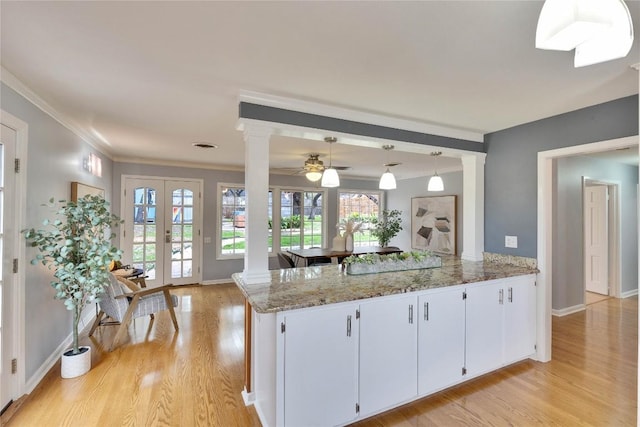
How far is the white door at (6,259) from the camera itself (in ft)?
6.56

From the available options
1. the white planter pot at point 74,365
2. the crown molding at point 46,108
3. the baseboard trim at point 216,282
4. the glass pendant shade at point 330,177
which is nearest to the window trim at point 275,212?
the baseboard trim at point 216,282

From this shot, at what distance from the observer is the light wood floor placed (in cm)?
204

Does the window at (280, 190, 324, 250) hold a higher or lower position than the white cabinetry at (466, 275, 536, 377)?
higher

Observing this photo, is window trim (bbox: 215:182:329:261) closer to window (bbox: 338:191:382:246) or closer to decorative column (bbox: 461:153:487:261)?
window (bbox: 338:191:382:246)

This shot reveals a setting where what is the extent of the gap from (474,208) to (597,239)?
3412 millimetres

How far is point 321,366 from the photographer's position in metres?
1.85

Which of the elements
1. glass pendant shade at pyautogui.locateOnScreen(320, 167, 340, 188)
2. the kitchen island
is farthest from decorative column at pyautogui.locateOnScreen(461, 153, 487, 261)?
glass pendant shade at pyautogui.locateOnScreen(320, 167, 340, 188)

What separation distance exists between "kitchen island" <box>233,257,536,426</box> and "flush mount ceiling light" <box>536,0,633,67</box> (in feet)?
5.22

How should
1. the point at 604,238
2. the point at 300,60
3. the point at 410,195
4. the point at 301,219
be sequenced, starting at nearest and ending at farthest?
the point at 300,60 < the point at 604,238 < the point at 301,219 < the point at 410,195

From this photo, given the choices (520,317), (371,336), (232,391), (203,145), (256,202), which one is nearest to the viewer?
(371,336)

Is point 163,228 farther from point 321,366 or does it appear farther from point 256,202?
point 321,366

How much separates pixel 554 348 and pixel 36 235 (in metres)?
4.84

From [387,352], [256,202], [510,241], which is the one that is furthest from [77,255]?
[510,241]

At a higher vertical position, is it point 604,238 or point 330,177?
point 330,177
